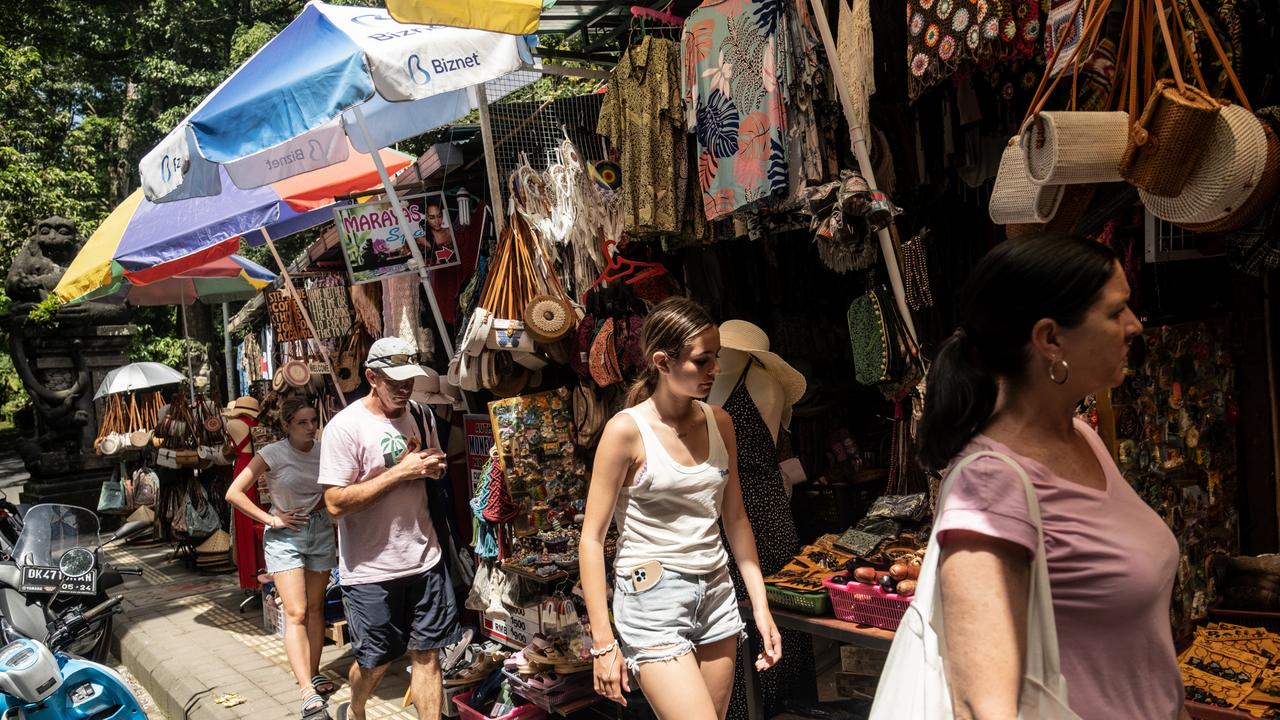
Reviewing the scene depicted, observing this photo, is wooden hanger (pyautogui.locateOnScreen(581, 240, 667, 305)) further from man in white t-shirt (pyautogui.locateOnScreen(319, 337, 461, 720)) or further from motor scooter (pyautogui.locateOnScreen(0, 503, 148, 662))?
motor scooter (pyautogui.locateOnScreen(0, 503, 148, 662))

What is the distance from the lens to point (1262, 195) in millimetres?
2361

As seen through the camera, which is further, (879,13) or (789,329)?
(789,329)

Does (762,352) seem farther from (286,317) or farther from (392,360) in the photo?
(286,317)

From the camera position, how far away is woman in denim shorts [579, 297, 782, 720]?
3.04 metres

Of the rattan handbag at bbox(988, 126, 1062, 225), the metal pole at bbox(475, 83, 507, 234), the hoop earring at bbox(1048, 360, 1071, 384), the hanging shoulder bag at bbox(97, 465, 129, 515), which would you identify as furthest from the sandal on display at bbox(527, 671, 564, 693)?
the hanging shoulder bag at bbox(97, 465, 129, 515)

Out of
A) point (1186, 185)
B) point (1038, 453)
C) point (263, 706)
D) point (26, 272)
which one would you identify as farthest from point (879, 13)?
point (26, 272)

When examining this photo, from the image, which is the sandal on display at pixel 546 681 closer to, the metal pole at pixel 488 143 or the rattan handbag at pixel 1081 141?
the metal pole at pixel 488 143

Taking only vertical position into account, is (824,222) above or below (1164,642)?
above

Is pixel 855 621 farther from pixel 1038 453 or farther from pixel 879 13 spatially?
pixel 879 13

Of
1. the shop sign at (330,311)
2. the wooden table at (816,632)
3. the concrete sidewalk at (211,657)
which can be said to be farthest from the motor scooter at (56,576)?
the wooden table at (816,632)

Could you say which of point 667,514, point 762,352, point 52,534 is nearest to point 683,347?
point 667,514

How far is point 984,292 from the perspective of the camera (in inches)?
64.9

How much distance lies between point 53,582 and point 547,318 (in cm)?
336

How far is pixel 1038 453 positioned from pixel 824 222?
2.10 metres
